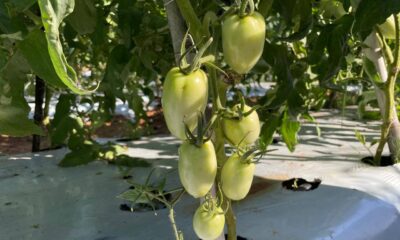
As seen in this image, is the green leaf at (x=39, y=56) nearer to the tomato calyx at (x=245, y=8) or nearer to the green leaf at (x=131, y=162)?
the tomato calyx at (x=245, y=8)

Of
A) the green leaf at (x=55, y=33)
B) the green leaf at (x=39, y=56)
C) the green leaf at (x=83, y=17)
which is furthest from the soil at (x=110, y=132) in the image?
the green leaf at (x=55, y=33)

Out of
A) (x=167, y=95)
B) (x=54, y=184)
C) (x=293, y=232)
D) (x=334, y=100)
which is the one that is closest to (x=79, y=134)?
(x=54, y=184)

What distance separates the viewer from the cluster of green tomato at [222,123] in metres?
0.43

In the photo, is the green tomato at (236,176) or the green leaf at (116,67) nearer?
the green tomato at (236,176)

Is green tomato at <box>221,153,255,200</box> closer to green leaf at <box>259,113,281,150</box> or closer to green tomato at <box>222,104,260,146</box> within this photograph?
green tomato at <box>222,104,260,146</box>

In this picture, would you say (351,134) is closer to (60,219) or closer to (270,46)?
(270,46)

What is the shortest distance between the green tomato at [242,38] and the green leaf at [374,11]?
20 centimetres

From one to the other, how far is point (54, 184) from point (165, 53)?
426 millimetres

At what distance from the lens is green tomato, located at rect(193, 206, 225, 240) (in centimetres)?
51

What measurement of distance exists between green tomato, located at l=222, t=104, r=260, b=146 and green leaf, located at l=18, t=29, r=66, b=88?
0.54 feet

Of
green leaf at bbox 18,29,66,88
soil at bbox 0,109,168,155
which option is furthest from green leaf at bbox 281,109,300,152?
soil at bbox 0,109,168,155

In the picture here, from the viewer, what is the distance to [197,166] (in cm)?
46

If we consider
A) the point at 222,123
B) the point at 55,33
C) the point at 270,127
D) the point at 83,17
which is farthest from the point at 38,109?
the point at 55,33

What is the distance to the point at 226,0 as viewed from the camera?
0.62m
